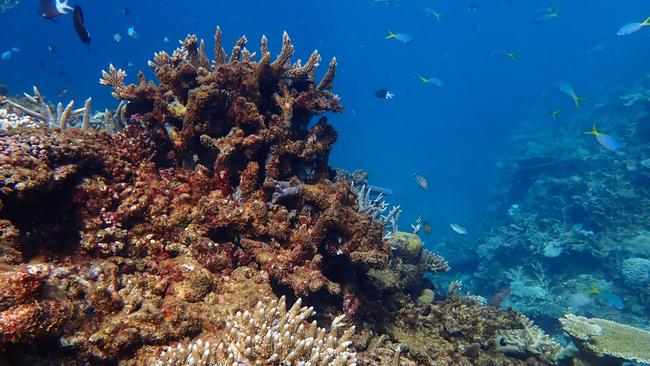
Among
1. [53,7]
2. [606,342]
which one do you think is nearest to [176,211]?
[53,7]

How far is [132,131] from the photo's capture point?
4.42m

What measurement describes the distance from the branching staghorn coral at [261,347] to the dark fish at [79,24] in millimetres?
4684

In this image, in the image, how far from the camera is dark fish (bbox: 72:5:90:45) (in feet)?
16.3

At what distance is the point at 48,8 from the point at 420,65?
129 m

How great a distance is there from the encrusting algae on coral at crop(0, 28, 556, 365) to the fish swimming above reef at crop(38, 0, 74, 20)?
6.18 ft

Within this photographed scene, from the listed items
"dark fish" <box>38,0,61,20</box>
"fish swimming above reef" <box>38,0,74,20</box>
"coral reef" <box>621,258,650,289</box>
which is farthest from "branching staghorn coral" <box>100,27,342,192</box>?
"coral reef" <box>621,258,650,289</box>

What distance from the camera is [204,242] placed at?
144 inches

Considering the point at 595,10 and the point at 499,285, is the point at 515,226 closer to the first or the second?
the point at 499,285

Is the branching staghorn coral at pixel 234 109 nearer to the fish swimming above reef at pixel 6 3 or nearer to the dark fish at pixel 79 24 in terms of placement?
the dark fish at pixel 79 24

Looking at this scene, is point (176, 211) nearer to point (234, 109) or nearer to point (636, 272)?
point (234, 109)

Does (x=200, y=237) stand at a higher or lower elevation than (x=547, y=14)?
lower

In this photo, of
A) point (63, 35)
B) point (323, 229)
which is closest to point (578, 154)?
point (323, 229)

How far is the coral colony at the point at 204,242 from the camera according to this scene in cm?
266

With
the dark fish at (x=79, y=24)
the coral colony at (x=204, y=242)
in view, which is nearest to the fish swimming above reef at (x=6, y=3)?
the coral colony at (x=204, y=242)
